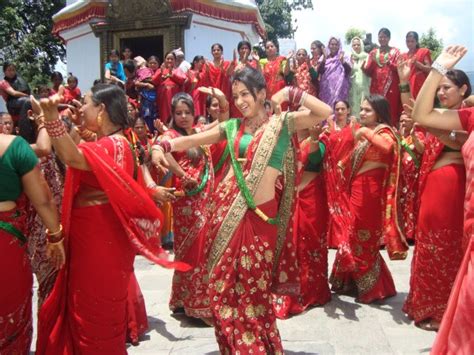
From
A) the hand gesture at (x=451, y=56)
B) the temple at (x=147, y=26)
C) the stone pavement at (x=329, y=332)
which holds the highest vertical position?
the temple at (x=147, y=26)

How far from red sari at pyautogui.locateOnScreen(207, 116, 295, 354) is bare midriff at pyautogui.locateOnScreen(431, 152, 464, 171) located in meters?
1.38

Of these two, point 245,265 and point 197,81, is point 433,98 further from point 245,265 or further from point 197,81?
point 197,81

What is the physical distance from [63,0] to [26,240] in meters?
19.7

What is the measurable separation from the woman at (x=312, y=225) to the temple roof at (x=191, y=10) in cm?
1028

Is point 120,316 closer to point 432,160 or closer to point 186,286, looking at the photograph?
point 186,286

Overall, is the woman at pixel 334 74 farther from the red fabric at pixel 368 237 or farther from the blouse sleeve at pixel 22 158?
the blouse sleeve at pixel 22 158

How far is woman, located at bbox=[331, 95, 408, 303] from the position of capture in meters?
4.51

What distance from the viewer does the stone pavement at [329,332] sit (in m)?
3.68

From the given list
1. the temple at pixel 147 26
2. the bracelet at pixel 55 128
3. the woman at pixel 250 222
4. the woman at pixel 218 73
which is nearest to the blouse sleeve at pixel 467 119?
the woman at pixel 250 222

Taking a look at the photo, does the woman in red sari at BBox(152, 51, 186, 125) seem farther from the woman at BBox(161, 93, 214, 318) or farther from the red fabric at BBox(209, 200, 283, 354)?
the red fabric at BBox(209, 200, 283, 354)

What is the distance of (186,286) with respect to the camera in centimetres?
439

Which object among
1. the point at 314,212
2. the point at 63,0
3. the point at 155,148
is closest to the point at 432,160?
the point at 314,212

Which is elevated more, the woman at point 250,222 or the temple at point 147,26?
the temple at point 147,26

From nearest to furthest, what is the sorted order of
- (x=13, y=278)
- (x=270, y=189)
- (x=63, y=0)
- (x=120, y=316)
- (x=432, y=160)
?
1. (x=13, y=278)
2. (x=120, y=316)
3. (x=270, y=189)
4. (x=432, y=160)
5. (x=63, y=0)
